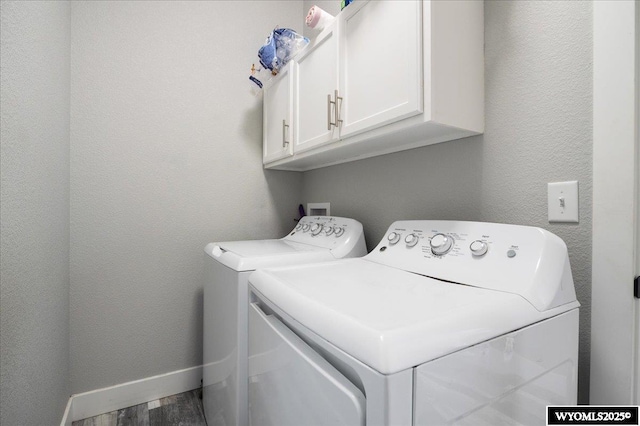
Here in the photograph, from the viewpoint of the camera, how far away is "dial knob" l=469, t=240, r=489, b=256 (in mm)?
854

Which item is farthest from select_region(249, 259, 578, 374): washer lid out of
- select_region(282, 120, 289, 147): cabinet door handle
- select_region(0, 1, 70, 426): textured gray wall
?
select_region(282, 120, 289, 147): cabinet door handle

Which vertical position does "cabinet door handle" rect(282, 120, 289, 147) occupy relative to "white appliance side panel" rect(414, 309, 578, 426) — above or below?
above

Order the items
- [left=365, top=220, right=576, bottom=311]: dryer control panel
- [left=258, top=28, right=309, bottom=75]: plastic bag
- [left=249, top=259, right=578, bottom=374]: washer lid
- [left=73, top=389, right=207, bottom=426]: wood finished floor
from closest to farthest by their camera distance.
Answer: [left=249, top=259, right=578, bottom=374]: washer lid < [left=365, top=220, right=576, bottom=311]: dryer control panel < [left=73, top=389, right=207, bottom=426]: wood finished floor < [left=258, top=28, right=309, bottom=75]: plastic bag

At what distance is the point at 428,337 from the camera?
0.50 metres

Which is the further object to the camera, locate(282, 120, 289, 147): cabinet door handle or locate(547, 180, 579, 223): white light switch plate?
locate(282, 120, 289, 147): cabinet door handle

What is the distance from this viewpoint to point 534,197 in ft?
3.06

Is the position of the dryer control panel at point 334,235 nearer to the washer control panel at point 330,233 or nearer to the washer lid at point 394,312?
the washer control panel at point 330,233

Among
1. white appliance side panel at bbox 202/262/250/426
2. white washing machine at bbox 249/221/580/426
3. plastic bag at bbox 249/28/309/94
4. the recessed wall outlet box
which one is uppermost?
plastic bag at bbox 249/28/309/94

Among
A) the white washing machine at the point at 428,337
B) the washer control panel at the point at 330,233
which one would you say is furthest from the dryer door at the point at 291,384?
the washer control panel at the point at 330,233

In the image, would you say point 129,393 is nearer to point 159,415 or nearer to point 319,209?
point 159,415

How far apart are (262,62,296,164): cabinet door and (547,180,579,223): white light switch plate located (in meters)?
1.17

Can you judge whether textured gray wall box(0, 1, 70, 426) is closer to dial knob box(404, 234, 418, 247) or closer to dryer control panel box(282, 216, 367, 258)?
dryer control panel box(282, 216, 367, 258)

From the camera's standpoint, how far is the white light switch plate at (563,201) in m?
0.84

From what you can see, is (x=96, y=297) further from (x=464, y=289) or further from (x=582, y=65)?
(x=582, y=65)
